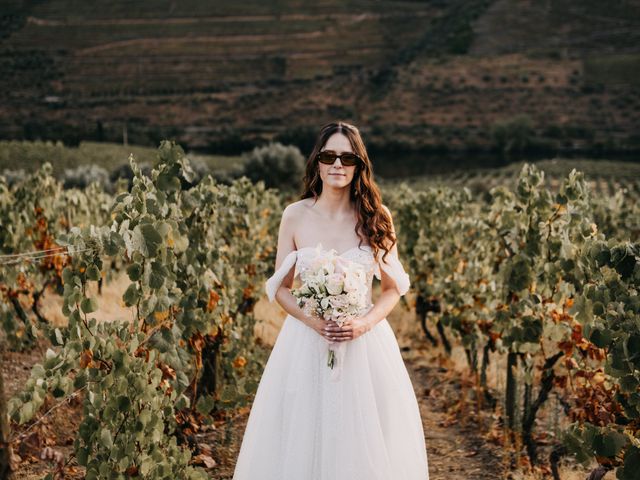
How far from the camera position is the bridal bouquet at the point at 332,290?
8.56 feet

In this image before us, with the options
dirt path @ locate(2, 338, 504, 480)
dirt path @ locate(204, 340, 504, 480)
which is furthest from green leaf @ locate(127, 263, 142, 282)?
dirt path @ locate(204, 340, 504, 480)

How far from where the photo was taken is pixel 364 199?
299cm

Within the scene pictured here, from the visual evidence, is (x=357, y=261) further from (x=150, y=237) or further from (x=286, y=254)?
(x=150, y=237)

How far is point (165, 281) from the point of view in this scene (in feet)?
9.62

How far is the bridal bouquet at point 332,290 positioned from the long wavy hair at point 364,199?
0.80 feet

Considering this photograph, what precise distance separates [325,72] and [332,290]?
236 ft

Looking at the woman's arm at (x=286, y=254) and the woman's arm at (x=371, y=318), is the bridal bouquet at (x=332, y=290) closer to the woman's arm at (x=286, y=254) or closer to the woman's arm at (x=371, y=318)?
the woman's arm at (x=371, y=318)

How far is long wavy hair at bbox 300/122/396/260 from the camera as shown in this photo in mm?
2926

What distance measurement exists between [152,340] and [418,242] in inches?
187

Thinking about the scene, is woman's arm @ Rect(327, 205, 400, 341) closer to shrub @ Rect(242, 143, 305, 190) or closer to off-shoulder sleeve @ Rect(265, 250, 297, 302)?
off-shoulder sleeve @ Rect(265, 250, 297, 302)

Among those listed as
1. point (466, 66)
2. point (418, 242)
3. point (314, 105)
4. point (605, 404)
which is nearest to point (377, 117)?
point (314, 105)

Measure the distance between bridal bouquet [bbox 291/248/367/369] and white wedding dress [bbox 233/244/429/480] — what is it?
14 centimetres

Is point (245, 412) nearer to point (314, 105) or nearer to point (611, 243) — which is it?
point (611, 243)

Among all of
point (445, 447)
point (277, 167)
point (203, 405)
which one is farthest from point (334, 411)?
point (277, 167)
